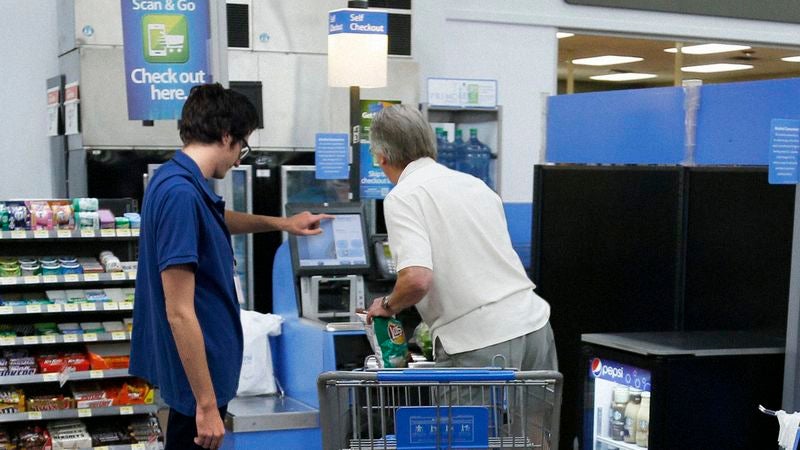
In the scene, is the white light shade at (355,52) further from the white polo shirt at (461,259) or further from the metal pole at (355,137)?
the white polo shirt at (461,259)

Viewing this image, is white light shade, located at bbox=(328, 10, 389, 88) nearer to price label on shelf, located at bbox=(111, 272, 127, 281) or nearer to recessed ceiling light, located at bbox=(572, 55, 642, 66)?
price label on shelf, located at bbox=(111, 272, 127, 281)

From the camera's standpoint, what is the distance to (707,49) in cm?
1112

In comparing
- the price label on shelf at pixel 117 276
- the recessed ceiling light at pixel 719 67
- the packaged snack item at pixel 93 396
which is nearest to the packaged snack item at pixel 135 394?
the packaged snack item at pixel 93 396

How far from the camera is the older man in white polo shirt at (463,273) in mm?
3500

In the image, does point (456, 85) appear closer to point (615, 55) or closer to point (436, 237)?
point (615, 55)

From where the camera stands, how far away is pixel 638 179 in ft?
14.7

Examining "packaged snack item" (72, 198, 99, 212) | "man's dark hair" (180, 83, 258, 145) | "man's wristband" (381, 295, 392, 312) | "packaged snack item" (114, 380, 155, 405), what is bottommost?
"packaged snack item" (114, 380, 155, 405)

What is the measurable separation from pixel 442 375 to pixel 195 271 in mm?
736

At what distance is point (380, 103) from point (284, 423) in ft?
12.7

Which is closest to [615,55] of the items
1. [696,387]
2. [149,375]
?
[696,387]

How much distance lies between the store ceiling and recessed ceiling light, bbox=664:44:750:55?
0.24 ft

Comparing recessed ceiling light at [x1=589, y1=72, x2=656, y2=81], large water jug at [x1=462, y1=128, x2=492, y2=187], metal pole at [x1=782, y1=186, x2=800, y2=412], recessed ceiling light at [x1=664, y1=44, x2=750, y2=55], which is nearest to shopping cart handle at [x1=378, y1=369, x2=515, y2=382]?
metal pole at [x1=782, y1=186, x2=800, y2=412]

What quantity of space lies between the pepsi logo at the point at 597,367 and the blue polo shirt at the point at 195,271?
4.65 ft

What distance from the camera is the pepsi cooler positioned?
356cm
